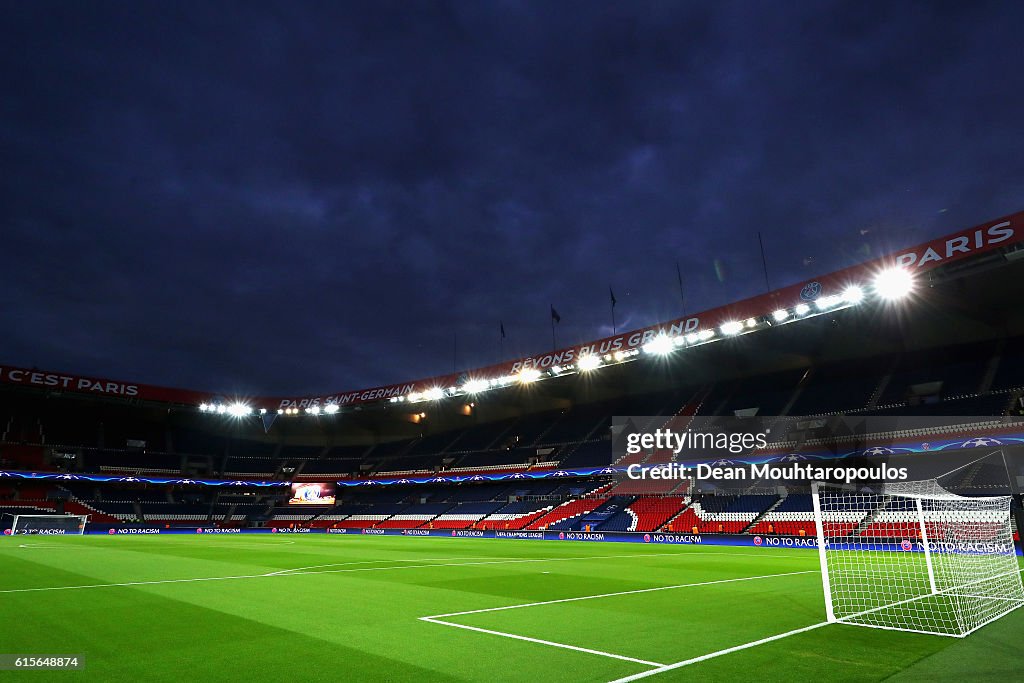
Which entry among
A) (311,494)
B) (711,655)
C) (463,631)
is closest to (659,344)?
(463,631)

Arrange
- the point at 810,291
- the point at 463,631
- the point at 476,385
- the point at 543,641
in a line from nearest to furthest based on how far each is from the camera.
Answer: the point at 543,641, the point at 463,631, the point at 810,291, the point at 476,385

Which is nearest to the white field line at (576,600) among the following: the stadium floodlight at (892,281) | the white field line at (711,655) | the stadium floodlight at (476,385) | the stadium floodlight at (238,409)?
the white field line at (711,655)

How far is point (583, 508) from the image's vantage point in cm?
4441

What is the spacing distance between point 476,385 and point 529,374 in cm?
560

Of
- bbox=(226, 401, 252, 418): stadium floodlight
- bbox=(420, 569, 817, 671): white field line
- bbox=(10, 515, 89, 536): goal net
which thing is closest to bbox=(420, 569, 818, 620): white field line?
bbox=(420, 569, 817, 671): white field line

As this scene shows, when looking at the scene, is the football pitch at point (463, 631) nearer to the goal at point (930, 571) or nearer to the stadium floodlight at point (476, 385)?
the goal at point (930, 571)

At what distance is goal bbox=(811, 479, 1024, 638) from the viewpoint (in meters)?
8.35

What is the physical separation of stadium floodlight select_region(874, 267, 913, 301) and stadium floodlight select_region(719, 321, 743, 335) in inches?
300

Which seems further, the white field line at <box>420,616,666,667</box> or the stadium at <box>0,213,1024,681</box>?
the stadium at <box>0,213,1024,681</box>

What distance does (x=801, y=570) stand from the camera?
16.3 metres

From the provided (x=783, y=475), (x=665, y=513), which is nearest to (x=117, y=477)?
(x=665, y=513)

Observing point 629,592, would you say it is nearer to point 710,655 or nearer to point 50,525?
point 710,655

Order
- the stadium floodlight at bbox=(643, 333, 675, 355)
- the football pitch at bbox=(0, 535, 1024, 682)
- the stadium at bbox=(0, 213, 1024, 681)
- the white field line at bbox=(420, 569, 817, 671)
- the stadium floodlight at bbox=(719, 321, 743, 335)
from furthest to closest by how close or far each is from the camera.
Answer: the stadium floodlight at bbox=(643, 333, 675, 355) < the stadium floodlight at bbox=(719, 321, 743, 335) < the stadium at bbox=(0, 213, 1024, 681) < the white field line at bbox=(420, 569, 817, 671) < the football pitch at bbox=(0, 535, 1024, 682)

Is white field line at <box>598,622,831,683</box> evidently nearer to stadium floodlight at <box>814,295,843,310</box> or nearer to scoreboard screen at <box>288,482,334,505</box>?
stadium floodlight at <box>814,295,843,310</box>
